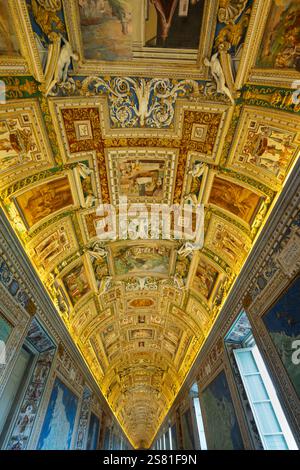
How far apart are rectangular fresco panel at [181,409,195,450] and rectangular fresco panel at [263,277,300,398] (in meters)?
10.8

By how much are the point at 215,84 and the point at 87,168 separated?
13.0 feet

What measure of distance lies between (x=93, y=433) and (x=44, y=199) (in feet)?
48.2

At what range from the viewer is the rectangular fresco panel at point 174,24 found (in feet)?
15.2

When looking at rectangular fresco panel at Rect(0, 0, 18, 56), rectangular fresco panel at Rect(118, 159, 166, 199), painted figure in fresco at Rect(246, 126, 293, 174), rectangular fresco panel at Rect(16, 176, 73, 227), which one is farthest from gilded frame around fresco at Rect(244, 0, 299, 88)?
rectangular fresco panel at Rect(16, 176, 73, 227)

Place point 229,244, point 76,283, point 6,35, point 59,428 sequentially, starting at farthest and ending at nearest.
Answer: point 76,283
point 59,428
point 229,244
point 6,35

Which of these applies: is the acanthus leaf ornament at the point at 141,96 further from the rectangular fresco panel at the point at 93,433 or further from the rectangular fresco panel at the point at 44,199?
the rectangular fresco panel at the point at 93,433

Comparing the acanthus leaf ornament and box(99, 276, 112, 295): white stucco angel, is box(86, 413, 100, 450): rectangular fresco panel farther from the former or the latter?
the acanthus leaf ornament

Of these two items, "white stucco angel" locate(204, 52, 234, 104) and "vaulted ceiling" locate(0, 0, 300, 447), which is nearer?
"vaulted ceiling" locate(0, 0, 300, 447)

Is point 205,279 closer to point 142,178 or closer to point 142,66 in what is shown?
point 142,178

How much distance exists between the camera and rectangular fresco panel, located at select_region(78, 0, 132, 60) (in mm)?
4629

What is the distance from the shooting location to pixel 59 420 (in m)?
9.25

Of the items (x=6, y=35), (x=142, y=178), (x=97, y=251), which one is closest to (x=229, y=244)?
(x=142, y=178)

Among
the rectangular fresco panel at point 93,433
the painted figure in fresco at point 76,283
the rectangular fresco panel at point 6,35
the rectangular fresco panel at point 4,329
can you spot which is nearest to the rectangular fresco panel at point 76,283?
the painted figure in fresco at point 76,283

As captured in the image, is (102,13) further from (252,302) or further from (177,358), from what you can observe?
(177,358)
